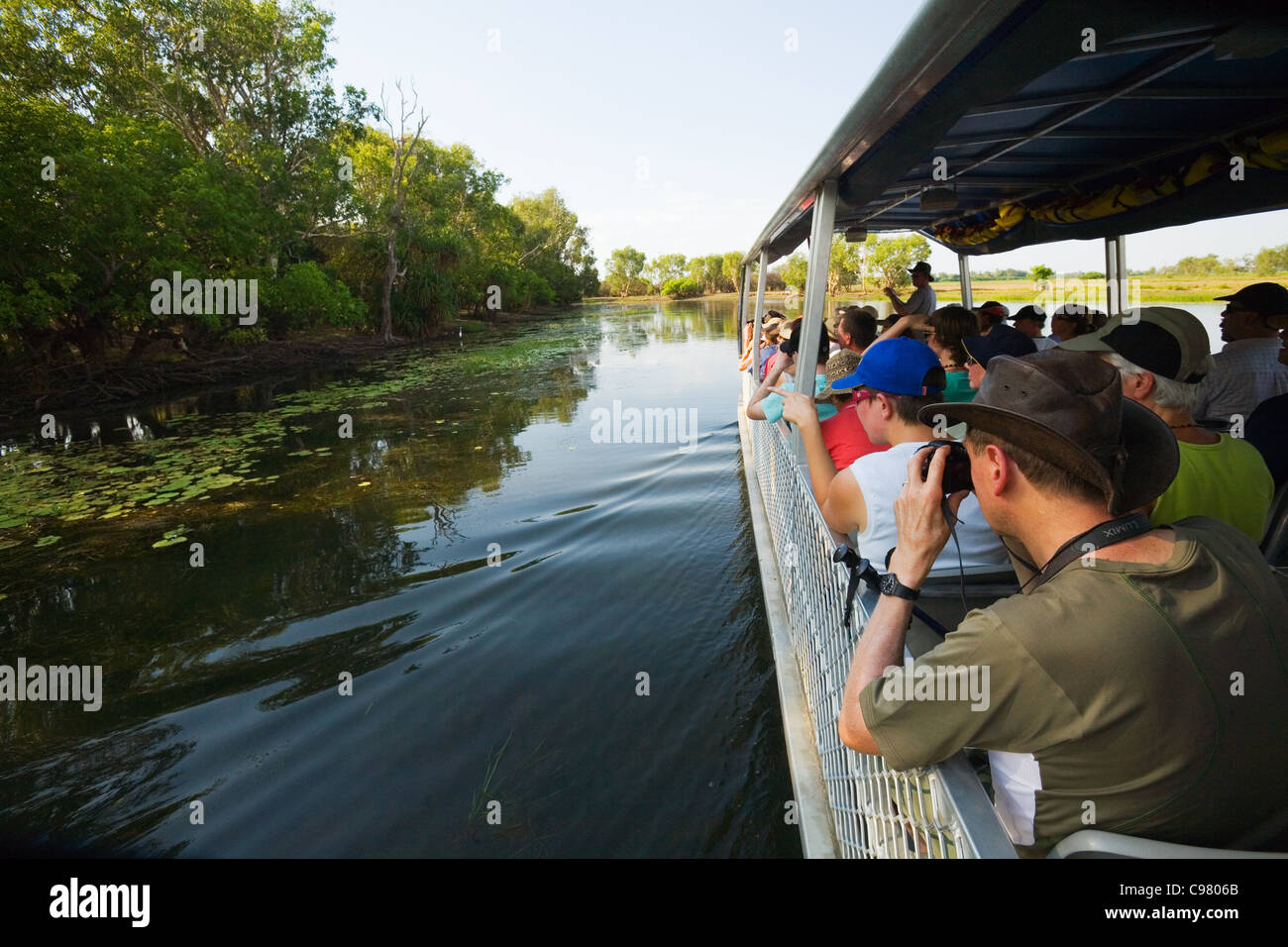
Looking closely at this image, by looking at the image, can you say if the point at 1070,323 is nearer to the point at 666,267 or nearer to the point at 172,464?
the point at 172,464

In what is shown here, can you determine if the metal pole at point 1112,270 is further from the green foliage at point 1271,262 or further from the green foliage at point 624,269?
the green foliage at point 624,269

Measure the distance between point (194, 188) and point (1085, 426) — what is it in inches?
811

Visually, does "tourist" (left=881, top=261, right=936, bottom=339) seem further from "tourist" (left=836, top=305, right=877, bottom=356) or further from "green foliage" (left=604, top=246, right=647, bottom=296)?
"green foliage" (left=604, top=246, right=647, bottom=296)

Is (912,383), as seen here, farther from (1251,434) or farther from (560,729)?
(560,729)

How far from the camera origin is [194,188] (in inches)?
647

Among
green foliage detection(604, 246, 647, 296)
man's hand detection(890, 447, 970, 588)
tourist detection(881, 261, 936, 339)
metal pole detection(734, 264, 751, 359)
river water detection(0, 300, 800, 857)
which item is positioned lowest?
river water detection(0, 300, 800, 857)

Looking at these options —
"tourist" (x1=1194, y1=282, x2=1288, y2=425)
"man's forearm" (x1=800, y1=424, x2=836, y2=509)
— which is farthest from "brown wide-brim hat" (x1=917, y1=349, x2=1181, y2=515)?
"tourist" (x1=1194, y1=282, x2=1288, y2=425)

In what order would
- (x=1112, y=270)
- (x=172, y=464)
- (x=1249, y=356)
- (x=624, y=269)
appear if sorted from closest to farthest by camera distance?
(x=1249, y=356) → (x=1112, y=270) → (x=172, y=464) → (x=624, y=269)

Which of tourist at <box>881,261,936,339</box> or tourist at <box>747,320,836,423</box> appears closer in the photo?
tourist at <box>747,320,836,423</box>

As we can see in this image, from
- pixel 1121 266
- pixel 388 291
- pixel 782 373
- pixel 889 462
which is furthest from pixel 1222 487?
pixel 388 291

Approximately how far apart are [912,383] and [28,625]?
21.3 ft

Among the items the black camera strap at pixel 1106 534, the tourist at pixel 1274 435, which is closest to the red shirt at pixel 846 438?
the tourist at pixel 1274 435

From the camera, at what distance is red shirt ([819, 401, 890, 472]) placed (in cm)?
340

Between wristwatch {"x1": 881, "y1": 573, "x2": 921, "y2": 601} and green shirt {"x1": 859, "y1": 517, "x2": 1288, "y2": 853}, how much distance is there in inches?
11.7
